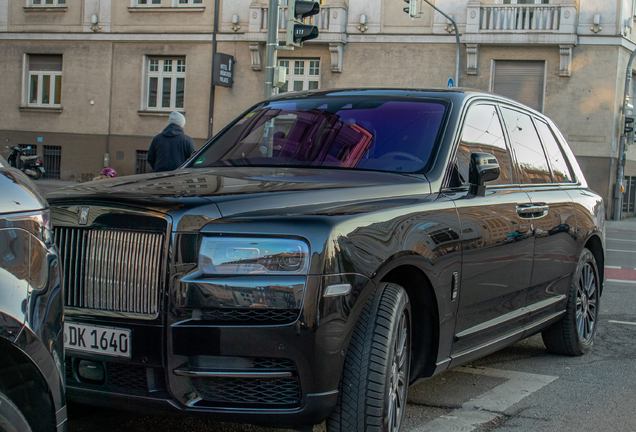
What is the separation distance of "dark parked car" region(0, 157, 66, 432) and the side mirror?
7.94 ft

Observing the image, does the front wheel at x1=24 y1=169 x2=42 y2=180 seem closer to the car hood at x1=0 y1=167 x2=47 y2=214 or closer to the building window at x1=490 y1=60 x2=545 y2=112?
the building window at x1=490 y1=60 x2=545 y2=112

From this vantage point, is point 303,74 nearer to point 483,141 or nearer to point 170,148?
point 170,148

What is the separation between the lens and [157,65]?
28.1m

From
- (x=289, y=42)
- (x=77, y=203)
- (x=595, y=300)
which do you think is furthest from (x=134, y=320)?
(x=289, y=42)

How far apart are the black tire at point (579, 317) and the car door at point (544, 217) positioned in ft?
0.52

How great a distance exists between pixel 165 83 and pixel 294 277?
26325 mm

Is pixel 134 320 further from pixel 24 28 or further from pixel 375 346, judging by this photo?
pixel 24 28

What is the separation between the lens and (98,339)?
9.31 feet

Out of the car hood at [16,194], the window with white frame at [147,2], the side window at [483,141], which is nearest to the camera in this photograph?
the car hood at [16,194]

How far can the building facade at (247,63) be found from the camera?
2427cm

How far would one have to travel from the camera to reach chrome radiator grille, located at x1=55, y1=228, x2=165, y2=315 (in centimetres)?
278

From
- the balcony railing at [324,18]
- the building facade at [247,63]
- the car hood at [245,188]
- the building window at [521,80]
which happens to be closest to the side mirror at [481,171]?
the car hood at [245,188]

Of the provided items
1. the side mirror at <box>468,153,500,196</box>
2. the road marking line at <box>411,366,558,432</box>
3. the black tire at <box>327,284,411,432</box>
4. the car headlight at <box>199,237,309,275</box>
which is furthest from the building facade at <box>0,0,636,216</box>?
the car headlight at <box>199,237,309,275</box>

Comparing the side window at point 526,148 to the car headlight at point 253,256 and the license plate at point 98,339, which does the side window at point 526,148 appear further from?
the license plate at point 98,339
